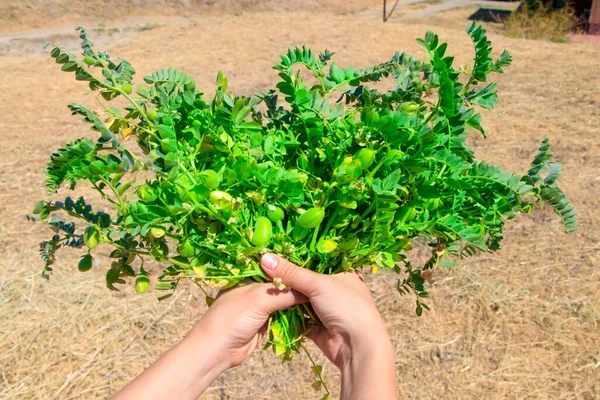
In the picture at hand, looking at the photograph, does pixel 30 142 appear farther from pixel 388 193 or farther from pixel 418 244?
pixel 388 193

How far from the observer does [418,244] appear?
10.6ft

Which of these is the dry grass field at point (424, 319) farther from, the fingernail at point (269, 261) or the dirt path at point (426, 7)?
the dirt path at point (426, 7)

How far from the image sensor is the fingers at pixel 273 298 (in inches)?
47.4

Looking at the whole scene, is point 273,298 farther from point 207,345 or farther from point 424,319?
point 424,319

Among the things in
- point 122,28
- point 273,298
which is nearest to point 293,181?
point 273,298

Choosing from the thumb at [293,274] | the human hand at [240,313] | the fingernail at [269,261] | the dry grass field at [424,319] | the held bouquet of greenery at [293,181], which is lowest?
the dry grass field at [424,319]

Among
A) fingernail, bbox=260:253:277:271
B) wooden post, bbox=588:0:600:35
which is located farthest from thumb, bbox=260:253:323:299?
wooden post, bbox=588:0:600:35

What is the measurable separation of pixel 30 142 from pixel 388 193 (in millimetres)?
4344

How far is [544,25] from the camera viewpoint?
8.68 meters

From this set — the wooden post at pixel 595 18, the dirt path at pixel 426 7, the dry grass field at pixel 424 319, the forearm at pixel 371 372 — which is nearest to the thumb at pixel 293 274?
the forearm at pixel 371 372

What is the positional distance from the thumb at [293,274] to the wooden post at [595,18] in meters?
9.82

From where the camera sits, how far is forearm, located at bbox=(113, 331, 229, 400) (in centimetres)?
116

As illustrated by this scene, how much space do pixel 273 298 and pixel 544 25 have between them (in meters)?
8.98

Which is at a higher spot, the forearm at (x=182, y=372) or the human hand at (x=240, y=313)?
the human hand at (x=240, y=313)
